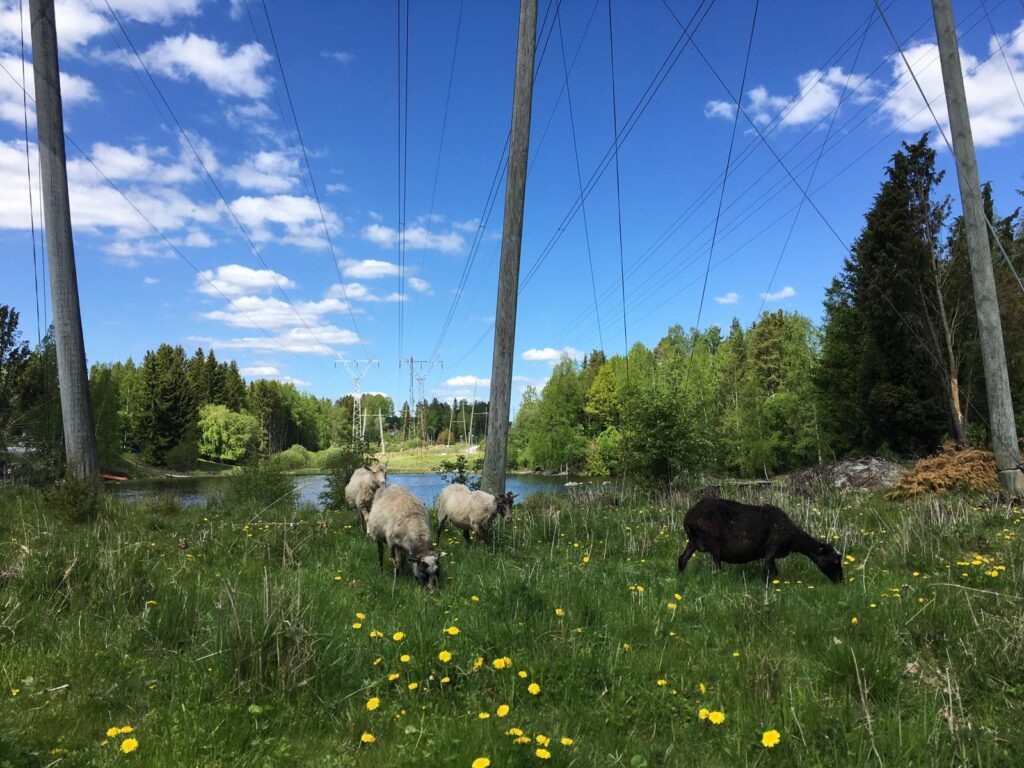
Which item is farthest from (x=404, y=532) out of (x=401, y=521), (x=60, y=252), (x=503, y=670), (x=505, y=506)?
(x=60, y=252)

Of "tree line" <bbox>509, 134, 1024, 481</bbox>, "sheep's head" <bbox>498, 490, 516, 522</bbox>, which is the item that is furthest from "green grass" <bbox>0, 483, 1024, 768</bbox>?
"tree line" <bbox>509, 134, 1024, 481</bbox>

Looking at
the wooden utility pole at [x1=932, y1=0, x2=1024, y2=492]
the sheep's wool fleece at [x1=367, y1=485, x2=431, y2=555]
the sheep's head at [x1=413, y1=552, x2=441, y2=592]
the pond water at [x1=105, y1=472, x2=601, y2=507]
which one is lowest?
the pond water at [x1=105, y1=472, x2=601, y2=507]

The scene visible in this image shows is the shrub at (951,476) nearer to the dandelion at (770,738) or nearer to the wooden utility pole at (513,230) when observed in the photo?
the wooden utility pole at (513,230)

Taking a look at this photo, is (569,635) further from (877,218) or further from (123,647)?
(877,218)

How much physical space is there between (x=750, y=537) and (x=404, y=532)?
5.13 meters

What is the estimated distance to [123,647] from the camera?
5164mm

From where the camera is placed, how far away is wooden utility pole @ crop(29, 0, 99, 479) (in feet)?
43.4

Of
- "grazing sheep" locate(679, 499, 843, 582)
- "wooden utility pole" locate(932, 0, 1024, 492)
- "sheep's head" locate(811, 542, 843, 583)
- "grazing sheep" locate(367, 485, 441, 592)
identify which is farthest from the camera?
"wooden utility pole" locate(932, 0, 1024, 492)

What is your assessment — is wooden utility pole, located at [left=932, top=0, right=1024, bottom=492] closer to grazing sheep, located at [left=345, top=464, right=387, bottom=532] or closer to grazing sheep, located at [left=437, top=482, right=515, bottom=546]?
grazing sheep, located at [left=437, top=482, right=515, bottom=546]

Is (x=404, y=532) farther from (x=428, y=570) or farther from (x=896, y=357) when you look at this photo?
(x=896, y=357)

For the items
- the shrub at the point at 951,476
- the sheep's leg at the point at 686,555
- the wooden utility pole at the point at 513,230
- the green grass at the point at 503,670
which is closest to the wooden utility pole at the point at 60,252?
the green grass at the point at 503,670

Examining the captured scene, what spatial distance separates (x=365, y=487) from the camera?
11883mm

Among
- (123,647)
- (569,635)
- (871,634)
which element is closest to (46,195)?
(123,647)

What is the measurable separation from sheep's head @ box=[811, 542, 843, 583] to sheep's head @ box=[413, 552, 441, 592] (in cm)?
542
